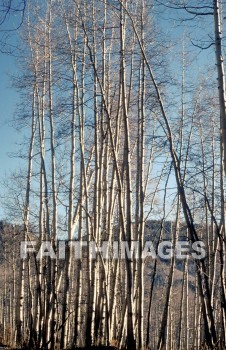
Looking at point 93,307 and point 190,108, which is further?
point 190,108

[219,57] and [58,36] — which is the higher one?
[58,36]

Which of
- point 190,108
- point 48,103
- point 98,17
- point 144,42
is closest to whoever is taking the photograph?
point 144,42

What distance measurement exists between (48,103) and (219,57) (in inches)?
218

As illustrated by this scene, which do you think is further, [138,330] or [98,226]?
[98,226]

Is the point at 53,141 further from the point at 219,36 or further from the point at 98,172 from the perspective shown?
the point at 219,36

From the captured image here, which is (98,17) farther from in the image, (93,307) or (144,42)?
(93,307)

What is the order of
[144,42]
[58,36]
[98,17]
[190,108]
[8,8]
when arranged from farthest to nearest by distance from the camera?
[190,108], [58,36], [98,17], [144,42], [8,8]

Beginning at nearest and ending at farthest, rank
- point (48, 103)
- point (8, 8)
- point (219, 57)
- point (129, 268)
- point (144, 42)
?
point (8, 8), point (219, 57), point (129, 268), point (144, 42), point (48, 103)

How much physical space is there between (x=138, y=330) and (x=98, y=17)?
19.0 ft

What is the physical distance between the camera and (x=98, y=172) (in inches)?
335

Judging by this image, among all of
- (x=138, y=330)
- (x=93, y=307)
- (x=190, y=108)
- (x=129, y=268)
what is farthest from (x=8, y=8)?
(x=190, y=108)

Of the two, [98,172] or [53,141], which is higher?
[53,141]

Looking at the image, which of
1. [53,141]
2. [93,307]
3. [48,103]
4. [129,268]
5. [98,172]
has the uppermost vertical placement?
[48,103]

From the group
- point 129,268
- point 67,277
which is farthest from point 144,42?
point 67,277
